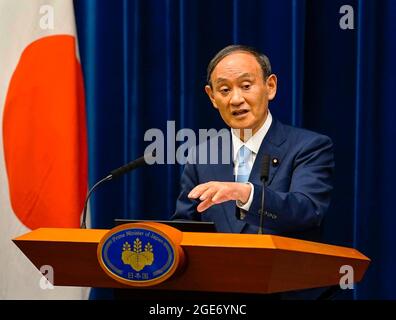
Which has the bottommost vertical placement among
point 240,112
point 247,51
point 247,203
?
point 247,203

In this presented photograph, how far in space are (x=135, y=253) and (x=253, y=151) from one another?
0.84 metres

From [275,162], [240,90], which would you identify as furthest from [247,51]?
[275,162]

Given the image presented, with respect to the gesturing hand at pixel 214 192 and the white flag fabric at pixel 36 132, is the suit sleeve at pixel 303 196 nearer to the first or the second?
the gesturing hand at pixel 214 192

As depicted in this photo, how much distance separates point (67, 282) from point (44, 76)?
1.33 meters

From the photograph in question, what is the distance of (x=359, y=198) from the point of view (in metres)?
2.35

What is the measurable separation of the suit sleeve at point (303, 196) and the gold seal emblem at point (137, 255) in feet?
0.97

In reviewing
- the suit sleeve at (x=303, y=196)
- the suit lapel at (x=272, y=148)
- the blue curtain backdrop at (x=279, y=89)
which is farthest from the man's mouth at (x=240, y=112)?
the blue curtain backdrop at (x=279, y=89)

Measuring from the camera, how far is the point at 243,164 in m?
1.93

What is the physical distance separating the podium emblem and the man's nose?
2.65 feet

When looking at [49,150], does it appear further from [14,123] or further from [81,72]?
[81,72]

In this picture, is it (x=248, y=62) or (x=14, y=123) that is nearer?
(x=248, y=62)

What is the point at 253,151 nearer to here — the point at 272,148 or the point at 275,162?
the point at 272,148
